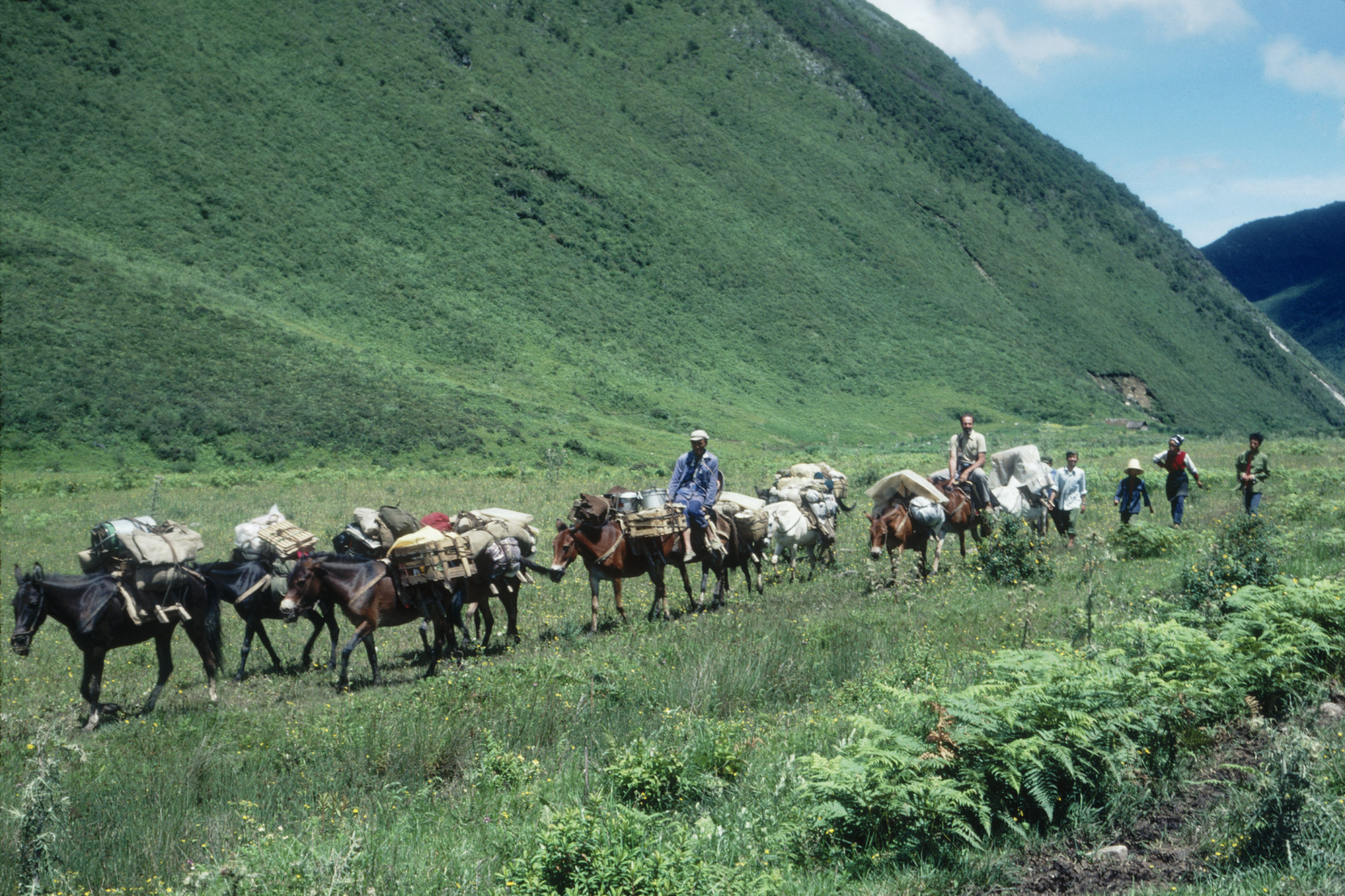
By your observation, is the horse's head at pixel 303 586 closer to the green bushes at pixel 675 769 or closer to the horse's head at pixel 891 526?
the green bushes at pixel 675 769

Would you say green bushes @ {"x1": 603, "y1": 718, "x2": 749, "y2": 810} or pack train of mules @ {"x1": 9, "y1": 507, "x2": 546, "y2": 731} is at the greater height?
pack train of mules @ {"x1": 9, "y1": 507, "x2": 546, "y2": 731}

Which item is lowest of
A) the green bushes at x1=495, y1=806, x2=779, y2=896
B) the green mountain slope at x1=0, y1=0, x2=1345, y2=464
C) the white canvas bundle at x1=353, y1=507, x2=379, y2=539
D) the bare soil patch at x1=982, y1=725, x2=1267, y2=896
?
the bare soil patch at x1=982, y1=725, x2=1267, y2=896

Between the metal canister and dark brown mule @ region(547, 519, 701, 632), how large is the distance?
49cm

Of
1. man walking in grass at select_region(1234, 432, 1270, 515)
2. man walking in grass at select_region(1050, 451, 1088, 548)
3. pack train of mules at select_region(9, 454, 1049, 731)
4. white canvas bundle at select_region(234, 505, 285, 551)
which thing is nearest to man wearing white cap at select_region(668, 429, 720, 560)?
pack train of mules at select_region(9, 454, 1049, 731)

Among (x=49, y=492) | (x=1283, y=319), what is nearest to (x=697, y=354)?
(x=49, y=492)

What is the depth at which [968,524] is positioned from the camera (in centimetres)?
1633

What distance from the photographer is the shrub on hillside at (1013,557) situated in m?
13.8

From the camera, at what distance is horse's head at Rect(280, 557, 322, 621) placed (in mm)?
10852

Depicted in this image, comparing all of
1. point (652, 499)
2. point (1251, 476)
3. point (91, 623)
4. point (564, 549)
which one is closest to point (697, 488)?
point (652, 499)

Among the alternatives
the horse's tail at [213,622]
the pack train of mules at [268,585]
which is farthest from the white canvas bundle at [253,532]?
the horse's tail at [213,622]

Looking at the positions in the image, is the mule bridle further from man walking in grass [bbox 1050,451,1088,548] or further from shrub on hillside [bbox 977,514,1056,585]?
man walking in grass [bbox 1050,451,1088,548]

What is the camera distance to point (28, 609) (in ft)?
32.1

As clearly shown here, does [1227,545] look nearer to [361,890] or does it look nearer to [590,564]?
[590,564]

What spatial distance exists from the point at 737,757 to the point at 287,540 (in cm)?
785
